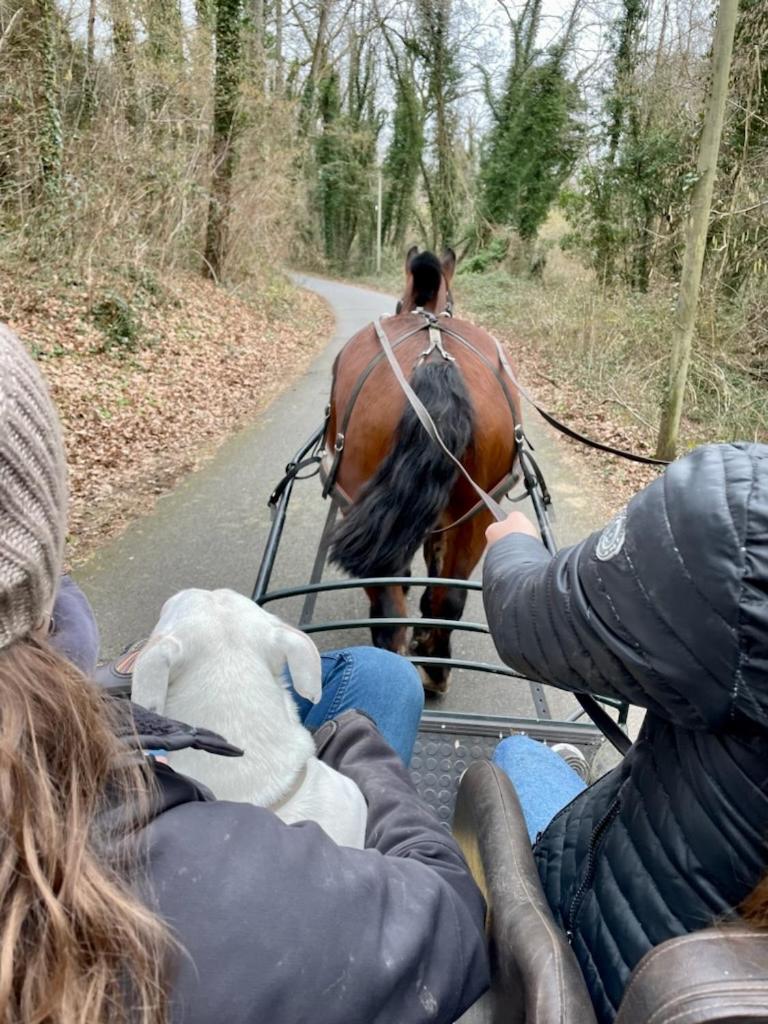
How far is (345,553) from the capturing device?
2.88 meters

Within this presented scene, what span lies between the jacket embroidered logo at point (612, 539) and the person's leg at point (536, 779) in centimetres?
93

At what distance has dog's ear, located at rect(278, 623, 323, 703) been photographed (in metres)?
1.41

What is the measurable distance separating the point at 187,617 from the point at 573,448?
275 inches

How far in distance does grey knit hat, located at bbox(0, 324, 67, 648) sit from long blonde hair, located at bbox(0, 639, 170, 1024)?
7 cm

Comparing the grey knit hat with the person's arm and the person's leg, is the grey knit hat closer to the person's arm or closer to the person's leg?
the person's arm

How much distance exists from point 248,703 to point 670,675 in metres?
0.80

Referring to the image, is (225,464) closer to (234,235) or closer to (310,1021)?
(310,1021)

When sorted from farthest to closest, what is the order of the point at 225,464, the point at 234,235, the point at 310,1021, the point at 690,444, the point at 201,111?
the point at 234,235 < the point at 201,111 < the point at 690,444 < the point at 225,464 < the point at 310,1021

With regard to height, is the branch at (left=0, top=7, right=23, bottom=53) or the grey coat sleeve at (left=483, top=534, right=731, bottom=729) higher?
the branch at (left=0, top=7, right=23, bottom=53)

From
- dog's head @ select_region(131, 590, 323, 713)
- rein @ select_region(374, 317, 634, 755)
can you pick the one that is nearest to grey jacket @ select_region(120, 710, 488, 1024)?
dog's head @ select_region(131, 590, 323, 713)

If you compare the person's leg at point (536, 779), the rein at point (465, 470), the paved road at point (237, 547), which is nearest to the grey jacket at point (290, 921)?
the person's leg at point (536, 779)

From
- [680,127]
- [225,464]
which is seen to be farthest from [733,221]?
[225,464]

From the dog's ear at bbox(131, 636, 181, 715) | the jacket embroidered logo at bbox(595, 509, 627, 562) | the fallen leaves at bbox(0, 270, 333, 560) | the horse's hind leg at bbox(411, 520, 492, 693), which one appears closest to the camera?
the jacket embroidered logo at bbox(595, 509, 627, 562)

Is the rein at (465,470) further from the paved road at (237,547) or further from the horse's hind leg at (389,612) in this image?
the paved road at (237,547)
